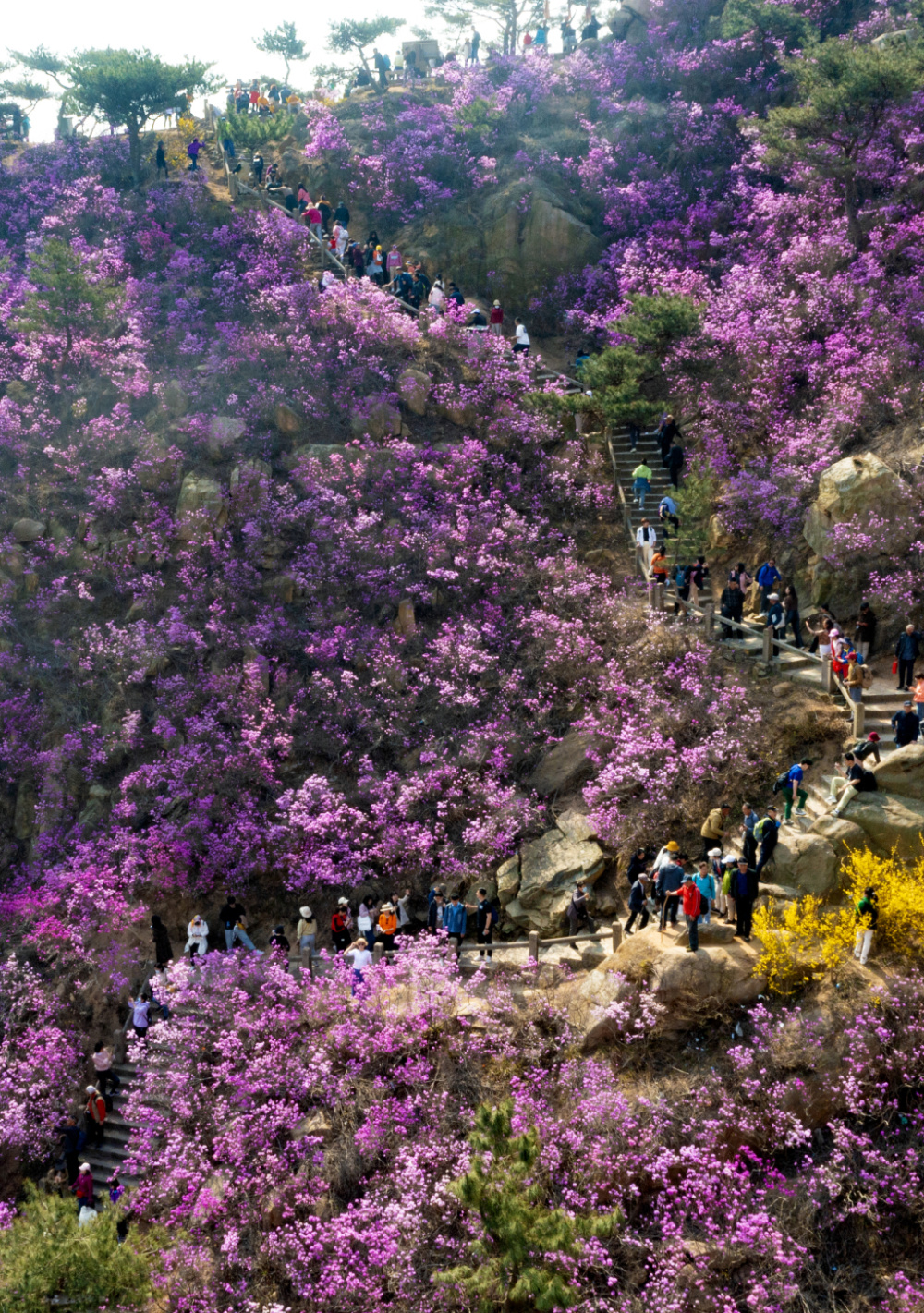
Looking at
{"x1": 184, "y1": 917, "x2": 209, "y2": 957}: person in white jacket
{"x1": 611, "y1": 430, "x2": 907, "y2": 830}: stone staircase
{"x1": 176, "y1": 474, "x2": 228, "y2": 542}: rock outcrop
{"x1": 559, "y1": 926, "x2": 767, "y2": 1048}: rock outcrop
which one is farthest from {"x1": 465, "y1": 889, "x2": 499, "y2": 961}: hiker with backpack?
{"x1": 176, "y1": 474, "x2": 228, "y2": 542}: rock outcrop

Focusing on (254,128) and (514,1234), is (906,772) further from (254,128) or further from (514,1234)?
(254,128)

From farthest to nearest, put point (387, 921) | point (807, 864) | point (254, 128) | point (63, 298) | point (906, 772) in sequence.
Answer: point (254, 128), point (63, 298), point (387, 921), point (906, 772), point (807, 864)

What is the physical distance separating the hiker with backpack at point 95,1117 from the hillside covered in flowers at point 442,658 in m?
1.00

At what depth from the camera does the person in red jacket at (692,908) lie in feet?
51.1

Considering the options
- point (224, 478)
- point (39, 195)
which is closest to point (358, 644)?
point (224, 478)

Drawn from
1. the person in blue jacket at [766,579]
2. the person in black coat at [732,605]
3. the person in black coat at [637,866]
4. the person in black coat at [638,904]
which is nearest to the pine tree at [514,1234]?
the person in black coat at [638,904]

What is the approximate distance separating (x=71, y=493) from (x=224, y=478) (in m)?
4.45

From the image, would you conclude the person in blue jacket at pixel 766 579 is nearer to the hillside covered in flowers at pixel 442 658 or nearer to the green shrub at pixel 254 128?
the hillside covered in flowers at pixel 442 658

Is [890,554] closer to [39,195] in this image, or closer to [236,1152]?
[236,1152]

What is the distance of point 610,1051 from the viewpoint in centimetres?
1591

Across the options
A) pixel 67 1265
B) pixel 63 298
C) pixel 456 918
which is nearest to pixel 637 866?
pixel 456 918

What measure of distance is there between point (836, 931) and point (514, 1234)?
22.6ft

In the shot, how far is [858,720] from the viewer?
18453mm

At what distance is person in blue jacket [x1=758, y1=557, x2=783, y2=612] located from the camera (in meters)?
22.5
